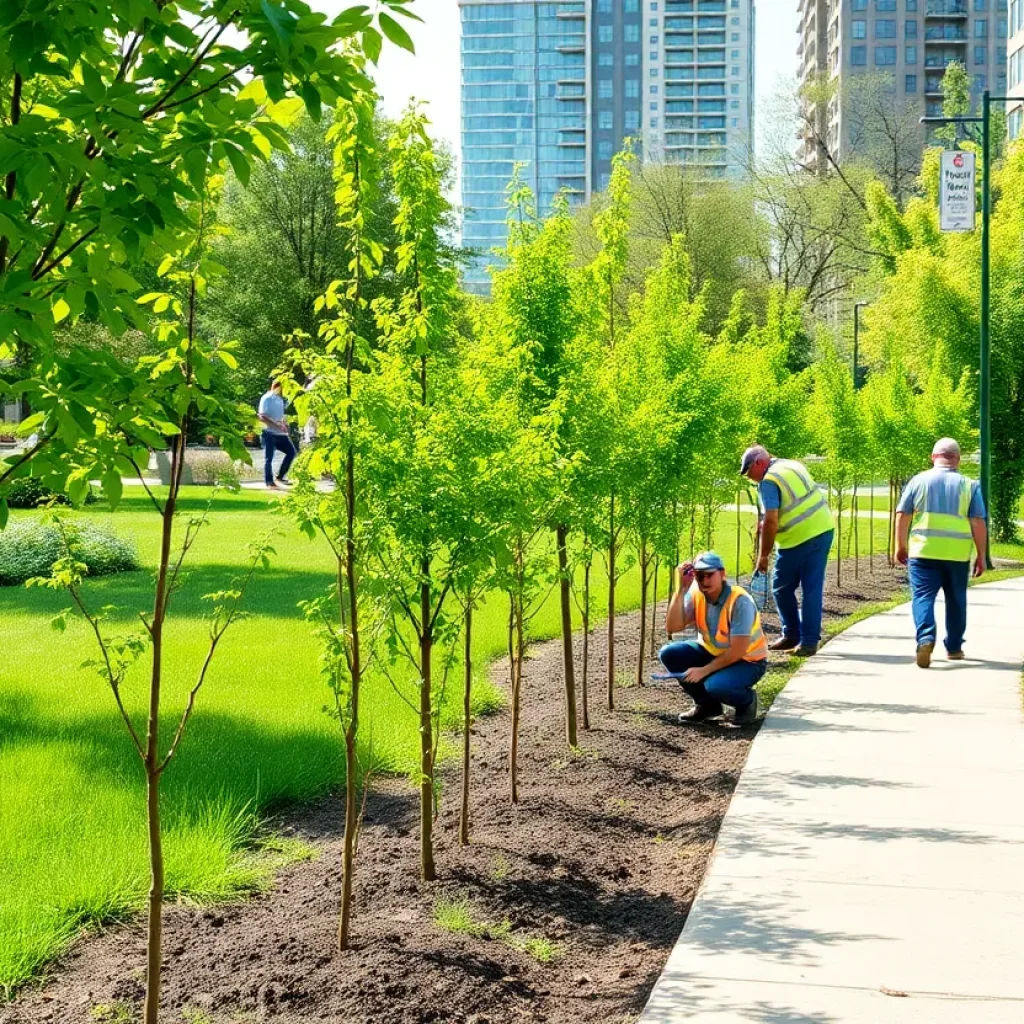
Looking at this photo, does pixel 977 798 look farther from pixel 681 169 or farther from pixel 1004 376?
pixel 681 169

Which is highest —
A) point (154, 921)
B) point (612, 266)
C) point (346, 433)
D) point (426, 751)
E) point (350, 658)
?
point (612, 266)

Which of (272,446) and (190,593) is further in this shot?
(272,446)

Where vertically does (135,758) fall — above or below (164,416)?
below

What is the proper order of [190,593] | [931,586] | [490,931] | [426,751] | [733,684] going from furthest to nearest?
[190,593]
[931,586]
[733,684]
[426,751]
[490,931]

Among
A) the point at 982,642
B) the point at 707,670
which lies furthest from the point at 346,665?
the point at 982,642

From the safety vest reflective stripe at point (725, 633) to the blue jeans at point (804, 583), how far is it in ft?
8.84

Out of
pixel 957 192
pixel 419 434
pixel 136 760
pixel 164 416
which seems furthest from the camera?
pixel 957 192

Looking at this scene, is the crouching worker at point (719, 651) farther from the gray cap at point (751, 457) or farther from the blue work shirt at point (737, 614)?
the gray cap at point (751, 457)

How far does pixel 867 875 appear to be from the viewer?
17.7ft

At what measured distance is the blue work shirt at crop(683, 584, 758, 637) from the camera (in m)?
8.47

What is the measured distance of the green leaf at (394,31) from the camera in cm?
293

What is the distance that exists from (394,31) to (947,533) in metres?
8.37

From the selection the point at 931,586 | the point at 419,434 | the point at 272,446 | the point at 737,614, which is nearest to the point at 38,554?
the point at 272,446

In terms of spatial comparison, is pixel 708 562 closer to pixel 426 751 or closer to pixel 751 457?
pixel 751 457
